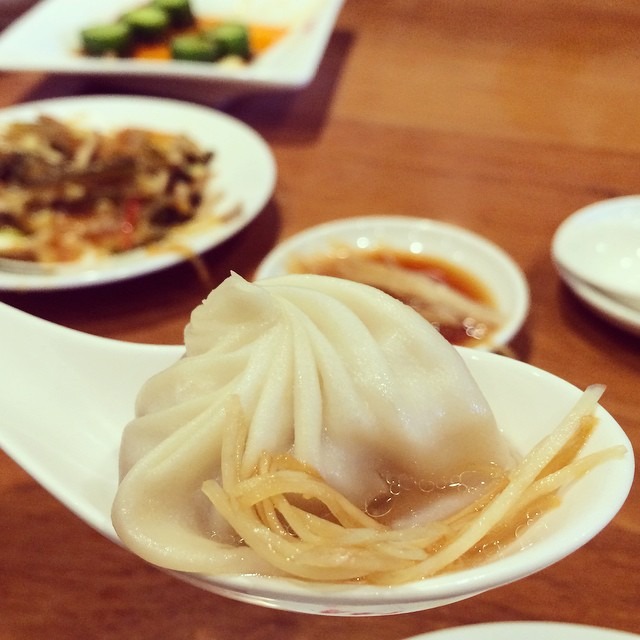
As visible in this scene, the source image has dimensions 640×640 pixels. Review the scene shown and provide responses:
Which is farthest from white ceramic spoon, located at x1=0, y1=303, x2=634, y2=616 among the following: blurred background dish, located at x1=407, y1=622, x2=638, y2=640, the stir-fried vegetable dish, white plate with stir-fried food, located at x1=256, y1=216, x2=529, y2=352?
the stir-fried vegetable dish

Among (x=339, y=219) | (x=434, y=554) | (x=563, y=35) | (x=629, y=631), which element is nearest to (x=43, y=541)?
(x=434, y=554)

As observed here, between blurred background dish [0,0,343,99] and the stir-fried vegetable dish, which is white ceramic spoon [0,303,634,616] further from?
blurred background dish [0,0,343,99]

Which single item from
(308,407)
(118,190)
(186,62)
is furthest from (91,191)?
(308,407)

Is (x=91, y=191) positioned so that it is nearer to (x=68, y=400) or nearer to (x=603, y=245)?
(x=68, y=400)

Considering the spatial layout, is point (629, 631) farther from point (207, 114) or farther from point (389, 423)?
point (207, 114)

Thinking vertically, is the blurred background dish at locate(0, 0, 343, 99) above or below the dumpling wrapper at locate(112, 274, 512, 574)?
below

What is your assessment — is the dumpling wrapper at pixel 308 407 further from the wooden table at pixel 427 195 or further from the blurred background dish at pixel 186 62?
the blurred background dish at pixel 186 62
